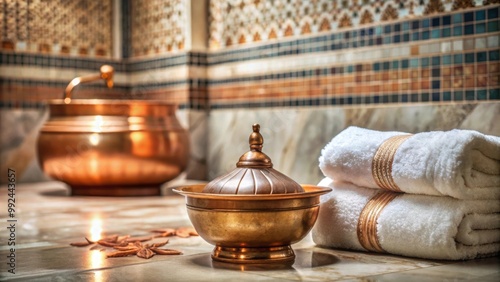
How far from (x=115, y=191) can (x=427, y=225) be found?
1.89 m

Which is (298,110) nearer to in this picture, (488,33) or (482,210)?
(488,33)

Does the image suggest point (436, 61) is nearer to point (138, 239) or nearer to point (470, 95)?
point (470, 95)

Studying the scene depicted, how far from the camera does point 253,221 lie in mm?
1659

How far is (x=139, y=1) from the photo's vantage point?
171 inches

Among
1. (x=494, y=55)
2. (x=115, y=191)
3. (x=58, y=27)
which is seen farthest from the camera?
(x=58, y=27)

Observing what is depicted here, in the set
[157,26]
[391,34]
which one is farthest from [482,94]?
[157,26]

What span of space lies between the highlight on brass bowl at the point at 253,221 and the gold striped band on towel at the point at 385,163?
17 centimetres

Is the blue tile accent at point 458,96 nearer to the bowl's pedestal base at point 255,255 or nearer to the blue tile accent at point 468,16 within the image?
the blue tile accent at point 468,16

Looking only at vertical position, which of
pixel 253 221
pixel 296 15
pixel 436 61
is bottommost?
pixel 253 221

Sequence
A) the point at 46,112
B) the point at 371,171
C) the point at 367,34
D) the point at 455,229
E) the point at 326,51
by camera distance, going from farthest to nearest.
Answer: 1. the point at 46,112
2. the point at 326,51
3. the point at 367,34
4. the point at 371,171
5. the point at 455,229

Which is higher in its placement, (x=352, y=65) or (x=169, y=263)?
(x=352, y=65)

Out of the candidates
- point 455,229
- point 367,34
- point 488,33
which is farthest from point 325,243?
point 367,34

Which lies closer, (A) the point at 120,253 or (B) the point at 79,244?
(A) the point at 120,253

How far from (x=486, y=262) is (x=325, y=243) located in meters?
0.39
